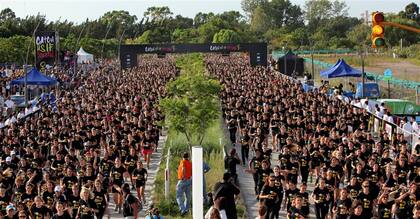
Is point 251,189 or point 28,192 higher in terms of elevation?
point 28,192

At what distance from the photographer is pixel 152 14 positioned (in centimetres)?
13925

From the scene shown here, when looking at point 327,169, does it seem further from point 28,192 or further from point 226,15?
point 226,15

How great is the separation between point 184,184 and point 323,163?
133 inches

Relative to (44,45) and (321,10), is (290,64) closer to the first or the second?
(44,45)

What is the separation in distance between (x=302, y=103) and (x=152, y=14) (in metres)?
114

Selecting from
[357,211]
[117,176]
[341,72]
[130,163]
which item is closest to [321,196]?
[357,211]

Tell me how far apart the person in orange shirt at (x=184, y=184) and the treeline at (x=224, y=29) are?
41.3m

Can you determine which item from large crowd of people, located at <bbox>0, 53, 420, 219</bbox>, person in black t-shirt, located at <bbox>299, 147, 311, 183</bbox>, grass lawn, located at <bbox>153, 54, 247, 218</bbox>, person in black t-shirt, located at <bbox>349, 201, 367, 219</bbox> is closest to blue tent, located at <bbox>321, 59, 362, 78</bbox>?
large crowd of people, located at <bbox>0, 53, 420, 219</bbox>

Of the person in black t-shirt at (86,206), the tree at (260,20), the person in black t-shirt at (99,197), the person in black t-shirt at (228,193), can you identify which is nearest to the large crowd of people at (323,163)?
the person in black t-shirt at (228,193)

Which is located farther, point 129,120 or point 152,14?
point 152,14

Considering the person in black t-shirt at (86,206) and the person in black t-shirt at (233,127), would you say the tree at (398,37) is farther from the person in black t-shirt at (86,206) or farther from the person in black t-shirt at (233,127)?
the person in black t-shirt at (86,206)

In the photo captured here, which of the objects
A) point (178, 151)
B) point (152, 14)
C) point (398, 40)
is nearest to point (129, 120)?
point (178, 151)

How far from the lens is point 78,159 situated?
60.6 ft

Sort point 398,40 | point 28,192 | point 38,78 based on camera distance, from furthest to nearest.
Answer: point 398,40 < point 38,78 < point 28,192
